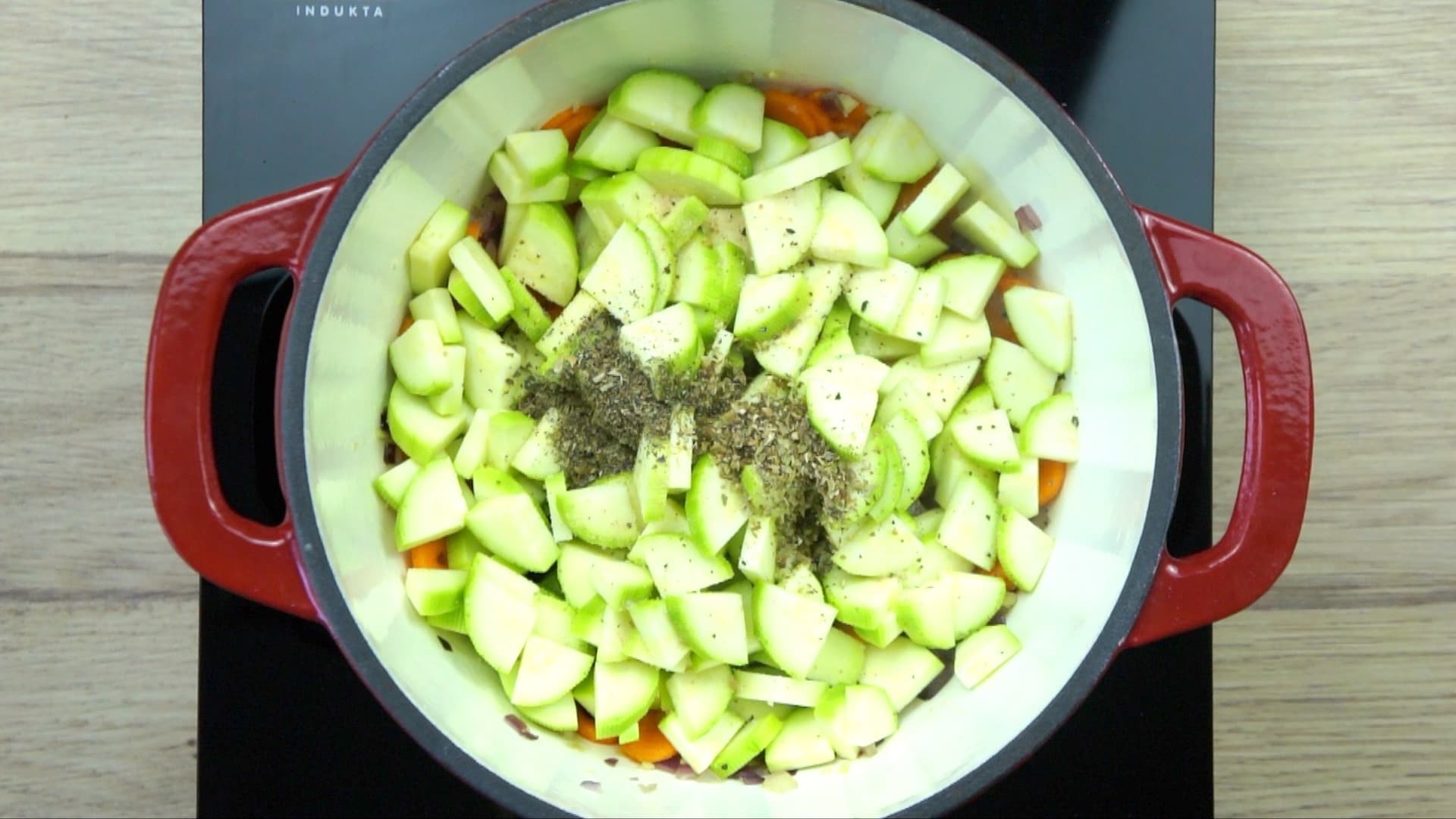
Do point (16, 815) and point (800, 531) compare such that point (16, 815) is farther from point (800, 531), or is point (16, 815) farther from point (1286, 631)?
point (1286, 631)

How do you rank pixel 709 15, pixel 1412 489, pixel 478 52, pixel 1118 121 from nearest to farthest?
pixel 478 52
pixel 709 15
pixel 1118 121
pixel 1412 489

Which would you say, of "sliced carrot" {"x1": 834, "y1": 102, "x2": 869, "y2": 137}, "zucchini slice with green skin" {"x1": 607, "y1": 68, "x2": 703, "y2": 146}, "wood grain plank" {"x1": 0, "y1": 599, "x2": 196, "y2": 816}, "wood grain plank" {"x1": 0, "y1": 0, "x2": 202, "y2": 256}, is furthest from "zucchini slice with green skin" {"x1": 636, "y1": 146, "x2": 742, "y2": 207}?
"wood grain plank" {"x1": 0, "y1": 599, "x2": 196, "y2": 816}

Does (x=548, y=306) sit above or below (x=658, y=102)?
below

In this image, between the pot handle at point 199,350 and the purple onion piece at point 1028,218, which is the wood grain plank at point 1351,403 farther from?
the pot handle at point 199,350

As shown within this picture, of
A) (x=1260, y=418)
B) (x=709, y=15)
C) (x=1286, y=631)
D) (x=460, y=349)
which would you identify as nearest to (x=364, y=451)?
(x=460, y=349)

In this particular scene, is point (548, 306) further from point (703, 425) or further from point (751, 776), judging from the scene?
point (751, 776)

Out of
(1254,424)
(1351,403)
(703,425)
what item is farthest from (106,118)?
(1351,403)

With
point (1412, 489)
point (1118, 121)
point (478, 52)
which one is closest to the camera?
point (478, 52)

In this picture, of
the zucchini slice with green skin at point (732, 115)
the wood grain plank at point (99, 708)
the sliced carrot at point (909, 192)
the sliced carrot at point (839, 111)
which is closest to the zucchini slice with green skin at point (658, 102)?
the zucchini slice with green skin at point (732, 115)
